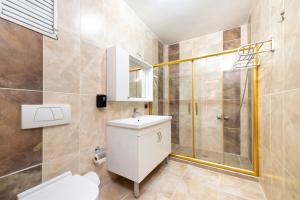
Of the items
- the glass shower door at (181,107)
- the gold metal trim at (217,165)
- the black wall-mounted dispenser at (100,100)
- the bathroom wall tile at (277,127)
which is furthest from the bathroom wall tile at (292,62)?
the black wall-mounted dispenser at (100,100)

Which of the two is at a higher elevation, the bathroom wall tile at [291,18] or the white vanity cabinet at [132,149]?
the bathroom wall tile at [291,18]

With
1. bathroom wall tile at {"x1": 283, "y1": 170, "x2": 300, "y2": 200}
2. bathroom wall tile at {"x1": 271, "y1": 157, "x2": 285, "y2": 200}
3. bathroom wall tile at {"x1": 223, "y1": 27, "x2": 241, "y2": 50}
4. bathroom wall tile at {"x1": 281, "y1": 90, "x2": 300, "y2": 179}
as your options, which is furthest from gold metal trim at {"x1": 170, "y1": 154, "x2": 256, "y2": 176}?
bathroom wall tile at {"x1": 223, "y1": 27, "x2": 241, "y2": 50}

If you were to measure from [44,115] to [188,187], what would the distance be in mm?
1559

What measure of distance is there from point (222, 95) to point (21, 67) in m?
2.45

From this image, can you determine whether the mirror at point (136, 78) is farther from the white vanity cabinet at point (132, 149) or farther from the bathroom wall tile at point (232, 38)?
the bathroom wall tile at point (232, 38)

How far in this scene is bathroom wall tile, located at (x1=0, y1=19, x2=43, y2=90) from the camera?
75cm

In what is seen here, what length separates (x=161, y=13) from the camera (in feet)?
6.14

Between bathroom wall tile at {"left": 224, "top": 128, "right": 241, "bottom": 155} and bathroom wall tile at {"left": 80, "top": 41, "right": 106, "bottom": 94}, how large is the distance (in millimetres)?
2081

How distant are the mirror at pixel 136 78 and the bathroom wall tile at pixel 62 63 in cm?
72

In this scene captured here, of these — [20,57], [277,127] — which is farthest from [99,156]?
[277,127]

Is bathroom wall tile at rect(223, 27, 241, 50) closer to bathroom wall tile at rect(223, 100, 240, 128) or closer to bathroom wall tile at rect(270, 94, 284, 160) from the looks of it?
bathroom wall tile at rect(223, 100, 240, 128)

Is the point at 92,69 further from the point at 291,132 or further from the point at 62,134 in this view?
the point at 291,132

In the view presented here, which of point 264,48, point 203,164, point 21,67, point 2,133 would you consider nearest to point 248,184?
point 203,164

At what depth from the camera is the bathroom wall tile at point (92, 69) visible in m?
1.18
